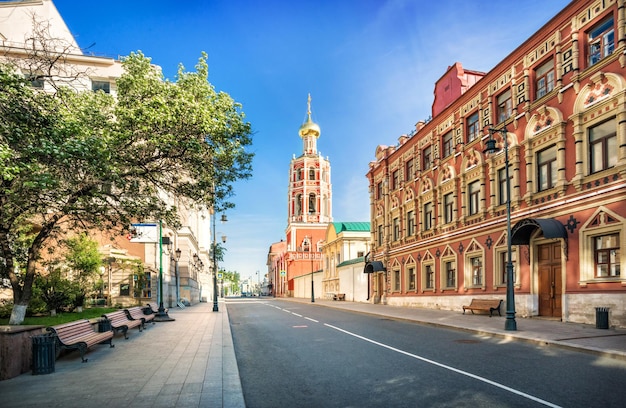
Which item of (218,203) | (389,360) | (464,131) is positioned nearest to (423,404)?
(389,360)

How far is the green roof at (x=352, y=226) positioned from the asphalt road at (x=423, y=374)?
138 ft

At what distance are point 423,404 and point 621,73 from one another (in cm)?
1471

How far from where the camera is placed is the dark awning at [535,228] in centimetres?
1683

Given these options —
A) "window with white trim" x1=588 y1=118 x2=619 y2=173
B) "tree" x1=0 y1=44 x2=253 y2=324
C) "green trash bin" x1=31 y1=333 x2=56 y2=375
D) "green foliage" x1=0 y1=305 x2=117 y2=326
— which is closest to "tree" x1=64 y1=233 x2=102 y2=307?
"green foliage" x1=0 y1=305 x2=117 y2=326

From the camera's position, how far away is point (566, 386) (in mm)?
7219

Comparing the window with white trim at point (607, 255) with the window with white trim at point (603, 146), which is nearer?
the window with white trim at point (607, 255)

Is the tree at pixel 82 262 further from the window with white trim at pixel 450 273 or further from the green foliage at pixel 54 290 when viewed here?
the window with white trim at pixel 450 273

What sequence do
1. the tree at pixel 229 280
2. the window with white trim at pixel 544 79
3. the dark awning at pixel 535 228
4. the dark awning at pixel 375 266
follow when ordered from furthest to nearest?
the tree at pixel 229 280 → the dark awning at pixel 375 266 → the window with white trim at pixel 544 79 → the dark awning at pixel 535 228

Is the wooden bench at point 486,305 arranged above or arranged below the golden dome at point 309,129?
below

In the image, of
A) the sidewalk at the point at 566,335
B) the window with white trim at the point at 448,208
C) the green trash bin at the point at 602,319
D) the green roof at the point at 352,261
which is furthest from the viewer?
the green roof at the point at 352,261

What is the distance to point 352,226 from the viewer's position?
184ft

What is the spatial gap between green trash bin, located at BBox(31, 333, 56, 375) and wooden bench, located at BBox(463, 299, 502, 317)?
60.9 ft

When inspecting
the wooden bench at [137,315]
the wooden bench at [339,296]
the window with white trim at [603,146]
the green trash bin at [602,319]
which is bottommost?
the wooden bench at [339,296]

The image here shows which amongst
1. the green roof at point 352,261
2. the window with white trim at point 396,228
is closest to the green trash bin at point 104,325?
the window with white trim at point 396,228
